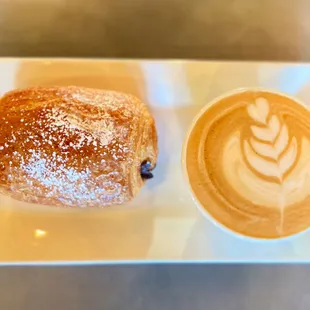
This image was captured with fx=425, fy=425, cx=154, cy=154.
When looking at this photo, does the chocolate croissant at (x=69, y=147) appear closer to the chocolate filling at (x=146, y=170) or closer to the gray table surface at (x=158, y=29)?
the chocolate filling at (x=146, y=170)

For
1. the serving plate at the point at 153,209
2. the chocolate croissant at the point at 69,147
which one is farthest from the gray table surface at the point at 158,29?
the chocolate croissant at the point at 69,147

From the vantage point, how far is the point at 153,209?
3.48 feet

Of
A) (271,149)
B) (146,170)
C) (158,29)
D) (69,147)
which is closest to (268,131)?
(271,149)

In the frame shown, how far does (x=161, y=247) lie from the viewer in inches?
39.7

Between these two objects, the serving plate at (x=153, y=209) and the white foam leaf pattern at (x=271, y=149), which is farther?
the serving plate at (x=153, y=209)

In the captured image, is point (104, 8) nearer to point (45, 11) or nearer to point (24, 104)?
point (45, 11)

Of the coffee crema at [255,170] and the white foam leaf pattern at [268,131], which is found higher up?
the white foam leaf pattern at [268,131]

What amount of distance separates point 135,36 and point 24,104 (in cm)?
45

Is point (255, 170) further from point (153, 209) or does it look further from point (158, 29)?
point (158, 29)

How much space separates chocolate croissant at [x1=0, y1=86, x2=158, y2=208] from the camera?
0.90 metres

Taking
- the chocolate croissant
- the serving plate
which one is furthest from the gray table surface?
the chocolate croissant

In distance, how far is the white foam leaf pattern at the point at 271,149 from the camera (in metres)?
0.86

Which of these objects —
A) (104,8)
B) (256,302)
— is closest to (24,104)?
(104,8)

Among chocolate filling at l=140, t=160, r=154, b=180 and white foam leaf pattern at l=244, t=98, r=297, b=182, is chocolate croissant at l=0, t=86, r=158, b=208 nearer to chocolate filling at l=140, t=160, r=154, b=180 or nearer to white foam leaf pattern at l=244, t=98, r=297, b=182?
chocolate filling at l=140, t=160, r=154, b=180
